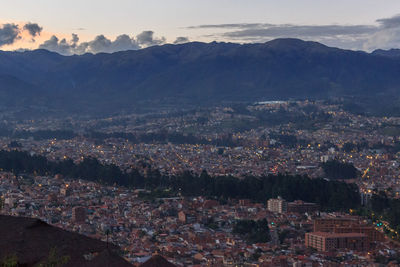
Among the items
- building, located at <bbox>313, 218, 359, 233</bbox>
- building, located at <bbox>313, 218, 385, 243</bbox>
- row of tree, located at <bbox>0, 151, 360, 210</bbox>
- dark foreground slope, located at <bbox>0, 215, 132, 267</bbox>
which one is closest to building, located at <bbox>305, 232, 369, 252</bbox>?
building, located at <bbox>313, 218, 385, 243</bbox>

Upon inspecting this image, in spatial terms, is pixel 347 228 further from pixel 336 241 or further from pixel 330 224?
pixel 336 241

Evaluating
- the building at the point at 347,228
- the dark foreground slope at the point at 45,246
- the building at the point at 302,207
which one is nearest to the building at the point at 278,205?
the building at the point at 302,207

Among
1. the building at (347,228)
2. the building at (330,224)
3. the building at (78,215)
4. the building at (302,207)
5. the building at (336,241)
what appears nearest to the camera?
the building at (336,241)

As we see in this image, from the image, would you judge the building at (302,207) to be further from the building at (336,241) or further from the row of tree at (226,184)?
A: the building at (336,241)

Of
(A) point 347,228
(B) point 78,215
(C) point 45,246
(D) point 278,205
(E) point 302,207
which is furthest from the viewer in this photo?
(E) point 302,207

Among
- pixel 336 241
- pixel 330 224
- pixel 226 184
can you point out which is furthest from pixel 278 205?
pixel 336 241

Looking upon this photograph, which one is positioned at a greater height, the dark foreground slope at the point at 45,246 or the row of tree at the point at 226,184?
the dark foreground slope at the point at 45,246

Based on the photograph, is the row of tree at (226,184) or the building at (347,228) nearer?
the building at (347,228)
